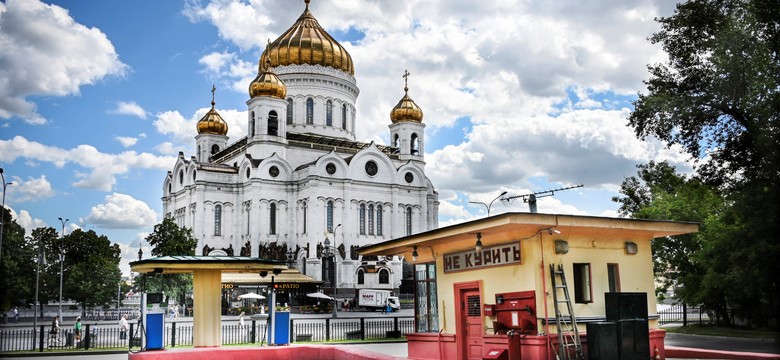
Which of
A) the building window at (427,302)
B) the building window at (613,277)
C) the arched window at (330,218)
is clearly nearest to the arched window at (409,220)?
the arched window at (330,218)

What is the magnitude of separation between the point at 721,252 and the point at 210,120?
183 feet

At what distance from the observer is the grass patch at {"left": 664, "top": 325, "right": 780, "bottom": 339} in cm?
2839

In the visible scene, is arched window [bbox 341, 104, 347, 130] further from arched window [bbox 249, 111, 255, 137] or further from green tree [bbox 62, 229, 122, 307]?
green tree [bbox 62, 229, 122, 307]

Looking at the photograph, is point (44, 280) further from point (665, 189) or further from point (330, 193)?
point (665, 189)

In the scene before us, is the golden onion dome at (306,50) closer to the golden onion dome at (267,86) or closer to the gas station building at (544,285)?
the golden onion dome at (267,86)

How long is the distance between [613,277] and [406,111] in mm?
59454

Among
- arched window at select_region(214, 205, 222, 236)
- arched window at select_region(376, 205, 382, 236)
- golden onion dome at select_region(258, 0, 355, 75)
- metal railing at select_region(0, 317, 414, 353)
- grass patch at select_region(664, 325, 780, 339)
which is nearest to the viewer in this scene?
metal railing at select_region(0, 317, 414, 353)

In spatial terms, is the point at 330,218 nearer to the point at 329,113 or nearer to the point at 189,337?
the point at 329,113

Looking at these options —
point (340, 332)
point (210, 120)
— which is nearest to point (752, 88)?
point (340, 332)

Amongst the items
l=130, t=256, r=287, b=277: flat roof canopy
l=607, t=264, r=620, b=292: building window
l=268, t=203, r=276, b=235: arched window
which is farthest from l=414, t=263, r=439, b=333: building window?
l=268, t=203, r=276, b=235: arched window

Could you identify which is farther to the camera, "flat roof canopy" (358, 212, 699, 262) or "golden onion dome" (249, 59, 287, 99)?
"golden onion dome" (249, 59, 287, 99)

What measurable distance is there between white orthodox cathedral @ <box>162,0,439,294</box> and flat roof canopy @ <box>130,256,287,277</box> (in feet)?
132

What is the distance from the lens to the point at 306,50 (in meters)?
71.2

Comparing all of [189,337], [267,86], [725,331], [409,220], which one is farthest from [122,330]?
Answer: [409,220]
